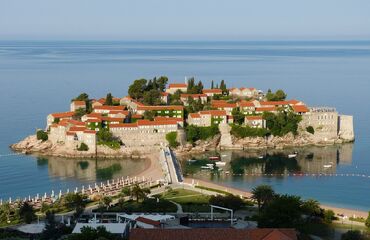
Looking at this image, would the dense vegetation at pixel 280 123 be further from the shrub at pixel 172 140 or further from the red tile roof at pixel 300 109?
the shrub at pixel 172 140

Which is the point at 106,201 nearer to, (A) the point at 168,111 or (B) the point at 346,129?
(A) the point at 168,111

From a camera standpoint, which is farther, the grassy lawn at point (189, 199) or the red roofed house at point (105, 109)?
the red roofed house at point (105, 109)

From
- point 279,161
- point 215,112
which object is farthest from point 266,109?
point 279,161

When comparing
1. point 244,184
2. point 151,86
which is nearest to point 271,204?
point 244,184

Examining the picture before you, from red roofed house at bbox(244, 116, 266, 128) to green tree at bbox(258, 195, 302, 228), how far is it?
89.0 feet

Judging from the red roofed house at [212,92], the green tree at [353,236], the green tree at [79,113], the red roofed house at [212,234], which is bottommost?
the green tree at [353,236]

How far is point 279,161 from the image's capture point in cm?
5225

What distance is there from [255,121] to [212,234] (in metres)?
33.2

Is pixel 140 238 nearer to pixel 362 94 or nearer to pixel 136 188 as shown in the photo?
pixel 136 188

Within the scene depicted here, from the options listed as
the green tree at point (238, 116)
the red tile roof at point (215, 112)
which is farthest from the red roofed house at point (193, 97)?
the red tile roof at point (215, 112)

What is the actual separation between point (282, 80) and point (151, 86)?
47.3 meters

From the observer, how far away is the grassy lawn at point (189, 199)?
116 ft

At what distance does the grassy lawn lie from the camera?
116ft

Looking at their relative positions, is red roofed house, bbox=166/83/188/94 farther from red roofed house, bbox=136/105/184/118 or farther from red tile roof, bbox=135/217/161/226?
red tile roof, bbox=135/217/161/226
